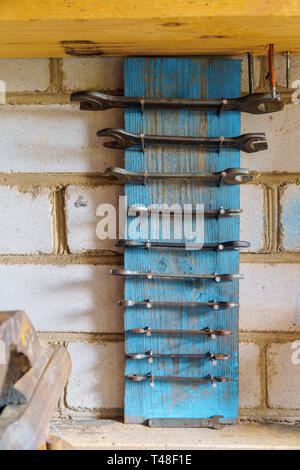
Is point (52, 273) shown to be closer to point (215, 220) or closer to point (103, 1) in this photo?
point (215, 220)

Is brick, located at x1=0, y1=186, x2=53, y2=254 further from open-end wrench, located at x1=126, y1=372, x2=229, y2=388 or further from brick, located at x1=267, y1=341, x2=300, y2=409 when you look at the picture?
brick, located at x1=267, y1=341, x2=300, y2=409

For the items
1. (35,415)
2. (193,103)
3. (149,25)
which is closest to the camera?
(35,415)

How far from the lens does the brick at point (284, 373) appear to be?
1.19m

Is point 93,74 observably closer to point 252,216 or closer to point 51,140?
point 51,140

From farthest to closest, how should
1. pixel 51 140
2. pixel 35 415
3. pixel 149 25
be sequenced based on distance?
pixel 51 140 → pixel 149 25 → pixel 35 415

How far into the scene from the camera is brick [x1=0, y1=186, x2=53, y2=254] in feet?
3.92

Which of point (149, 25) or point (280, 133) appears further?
point (280, 133)

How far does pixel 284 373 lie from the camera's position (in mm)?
1188

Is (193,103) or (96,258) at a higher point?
(193,103)

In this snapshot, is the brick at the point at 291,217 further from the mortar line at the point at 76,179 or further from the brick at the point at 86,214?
the brick at the point at 86,214

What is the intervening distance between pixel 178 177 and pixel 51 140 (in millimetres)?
379

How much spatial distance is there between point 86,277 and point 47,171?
0.32m

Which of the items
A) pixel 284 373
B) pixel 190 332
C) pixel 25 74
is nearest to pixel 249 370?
pixel 284 373

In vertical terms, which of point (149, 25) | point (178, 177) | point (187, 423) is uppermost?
point (149, 25)
